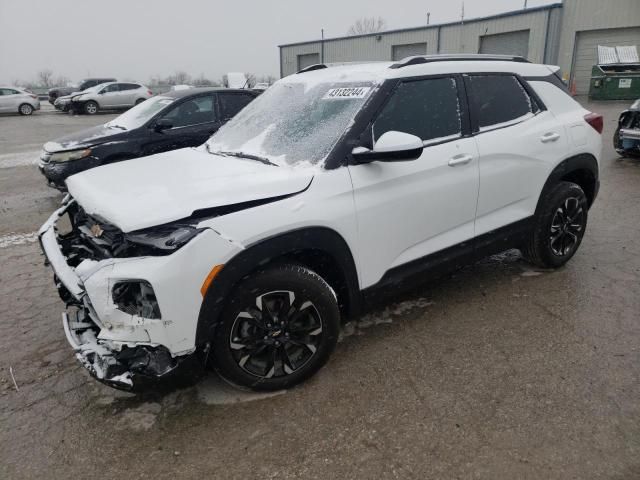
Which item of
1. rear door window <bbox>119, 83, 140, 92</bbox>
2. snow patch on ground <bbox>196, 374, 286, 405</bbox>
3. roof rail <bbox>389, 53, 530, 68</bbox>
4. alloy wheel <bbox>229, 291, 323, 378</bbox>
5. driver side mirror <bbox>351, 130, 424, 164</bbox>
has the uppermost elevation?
roof rail <bbox>389, 53, 530, 68</bbox>

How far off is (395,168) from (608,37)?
24373 millimetres

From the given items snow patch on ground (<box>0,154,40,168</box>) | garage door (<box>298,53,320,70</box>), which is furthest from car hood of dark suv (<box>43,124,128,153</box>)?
garage door (<box>298,53,320,70</box>)

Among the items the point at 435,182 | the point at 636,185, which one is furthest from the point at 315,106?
the point at 636,185

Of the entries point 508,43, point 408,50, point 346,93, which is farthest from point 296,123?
point 408,50

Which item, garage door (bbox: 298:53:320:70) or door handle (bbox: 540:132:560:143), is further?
garage door (bbox: 298:53:320:70)

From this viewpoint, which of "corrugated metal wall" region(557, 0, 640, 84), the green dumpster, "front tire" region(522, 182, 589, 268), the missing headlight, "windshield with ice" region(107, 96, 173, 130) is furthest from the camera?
"corrugated metal wall" region(557, 0, 640, 84)

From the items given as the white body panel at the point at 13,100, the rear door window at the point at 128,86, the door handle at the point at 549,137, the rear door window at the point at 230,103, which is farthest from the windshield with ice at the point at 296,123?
the white body panel at the point at 13,100

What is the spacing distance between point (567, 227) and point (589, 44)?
22.9 meters

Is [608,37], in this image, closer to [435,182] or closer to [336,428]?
[435,182]

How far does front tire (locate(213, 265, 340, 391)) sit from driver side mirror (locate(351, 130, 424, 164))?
728 millimetres

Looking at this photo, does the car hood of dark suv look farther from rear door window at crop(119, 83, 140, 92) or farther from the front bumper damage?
rear door window at crop(119, 83, 140, 92)

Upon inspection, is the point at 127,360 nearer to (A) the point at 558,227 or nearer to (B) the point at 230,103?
(A) the point at 558,227

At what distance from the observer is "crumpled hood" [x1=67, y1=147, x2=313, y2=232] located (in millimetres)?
2289

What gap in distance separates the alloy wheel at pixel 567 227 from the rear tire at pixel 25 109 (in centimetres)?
2684
